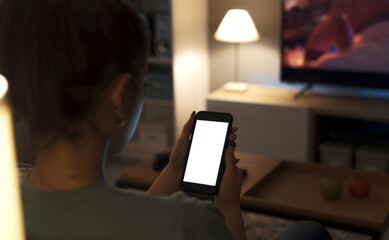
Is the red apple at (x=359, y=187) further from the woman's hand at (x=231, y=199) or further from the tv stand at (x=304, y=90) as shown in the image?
the tv stand at (x=304, y=90)

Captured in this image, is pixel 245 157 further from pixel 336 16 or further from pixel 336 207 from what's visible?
pixel 336 16

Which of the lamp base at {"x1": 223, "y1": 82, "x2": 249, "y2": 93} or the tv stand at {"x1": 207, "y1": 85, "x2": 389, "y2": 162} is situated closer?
the tv stand at {"x1": 207, "y1": 85, "x2": 389, "y2": 162}

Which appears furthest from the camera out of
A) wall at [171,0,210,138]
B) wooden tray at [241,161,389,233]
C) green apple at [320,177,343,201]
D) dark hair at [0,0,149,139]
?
wall at [171,0,210,138]

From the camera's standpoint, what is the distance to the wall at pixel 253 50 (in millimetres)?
3225

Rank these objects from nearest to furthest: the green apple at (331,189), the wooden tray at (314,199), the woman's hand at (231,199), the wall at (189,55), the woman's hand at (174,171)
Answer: the woman's hand at (231,199) < the woman's hand at (174,171) < the wooden tray at (314,199) < the green apple at (331,189) < the wall at (189,55)

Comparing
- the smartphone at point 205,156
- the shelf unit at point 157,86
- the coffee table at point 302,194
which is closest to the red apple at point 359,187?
the coffee table at point 302,194

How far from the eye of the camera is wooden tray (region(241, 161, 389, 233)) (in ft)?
5.19

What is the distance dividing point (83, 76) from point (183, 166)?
40 cm

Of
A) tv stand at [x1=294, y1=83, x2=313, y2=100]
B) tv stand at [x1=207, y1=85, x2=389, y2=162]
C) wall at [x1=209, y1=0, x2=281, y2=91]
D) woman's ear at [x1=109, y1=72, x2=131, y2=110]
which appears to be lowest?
tv stand at [x1=207, y1=85, x2=389, y2=162]

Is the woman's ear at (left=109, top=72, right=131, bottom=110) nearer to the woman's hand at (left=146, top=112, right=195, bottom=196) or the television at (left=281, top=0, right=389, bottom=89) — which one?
the woman's hand at (left=146, top=112, right=195, bottom=196)

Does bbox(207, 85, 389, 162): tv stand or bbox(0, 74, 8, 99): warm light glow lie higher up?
bbox(0, 74, 8, 99): warm light glow

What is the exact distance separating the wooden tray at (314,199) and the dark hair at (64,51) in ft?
3.76

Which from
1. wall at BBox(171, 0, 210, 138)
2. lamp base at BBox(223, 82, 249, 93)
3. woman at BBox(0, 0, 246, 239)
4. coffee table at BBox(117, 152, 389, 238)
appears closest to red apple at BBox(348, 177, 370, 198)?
coffee table at BBox(117, 152, 389, 238)

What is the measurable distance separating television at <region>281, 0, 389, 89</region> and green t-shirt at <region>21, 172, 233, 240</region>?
249 centimetres
